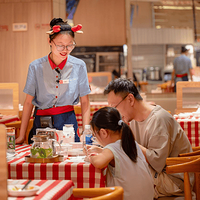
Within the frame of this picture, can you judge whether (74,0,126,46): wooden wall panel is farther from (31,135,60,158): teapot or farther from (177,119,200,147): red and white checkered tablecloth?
(31,135,60,158): teapot

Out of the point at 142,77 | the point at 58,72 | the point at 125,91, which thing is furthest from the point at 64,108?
the point at 142,77

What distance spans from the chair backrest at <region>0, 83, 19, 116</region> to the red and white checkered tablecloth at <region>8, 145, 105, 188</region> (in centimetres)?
340

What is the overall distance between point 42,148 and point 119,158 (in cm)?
44

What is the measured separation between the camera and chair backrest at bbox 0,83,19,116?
203 inches

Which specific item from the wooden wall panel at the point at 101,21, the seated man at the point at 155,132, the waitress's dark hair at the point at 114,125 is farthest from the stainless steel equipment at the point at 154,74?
the waitress's dark hair at the point at 114,125

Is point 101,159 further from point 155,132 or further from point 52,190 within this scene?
point 155,132

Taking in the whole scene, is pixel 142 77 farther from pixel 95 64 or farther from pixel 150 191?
pixel 150 191

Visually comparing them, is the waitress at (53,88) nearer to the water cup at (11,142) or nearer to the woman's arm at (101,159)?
the water cup at (11,142)

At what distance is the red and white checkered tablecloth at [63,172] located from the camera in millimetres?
1806

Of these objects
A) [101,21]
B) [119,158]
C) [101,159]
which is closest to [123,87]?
[119,158]

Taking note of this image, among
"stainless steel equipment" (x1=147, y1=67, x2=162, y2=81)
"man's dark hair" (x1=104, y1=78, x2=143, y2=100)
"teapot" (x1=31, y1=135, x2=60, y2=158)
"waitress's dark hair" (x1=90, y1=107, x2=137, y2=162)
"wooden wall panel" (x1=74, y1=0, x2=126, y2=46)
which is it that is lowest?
"teapot" (x1=31, y1=135, x2=60, y2=158)

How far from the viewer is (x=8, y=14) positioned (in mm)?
7051

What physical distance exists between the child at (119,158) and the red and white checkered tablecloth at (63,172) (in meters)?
0.06

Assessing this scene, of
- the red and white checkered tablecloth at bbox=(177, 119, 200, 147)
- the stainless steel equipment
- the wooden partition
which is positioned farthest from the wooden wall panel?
the red and white checkered tablecloth at bbox=(177, 119, 200, 147)
